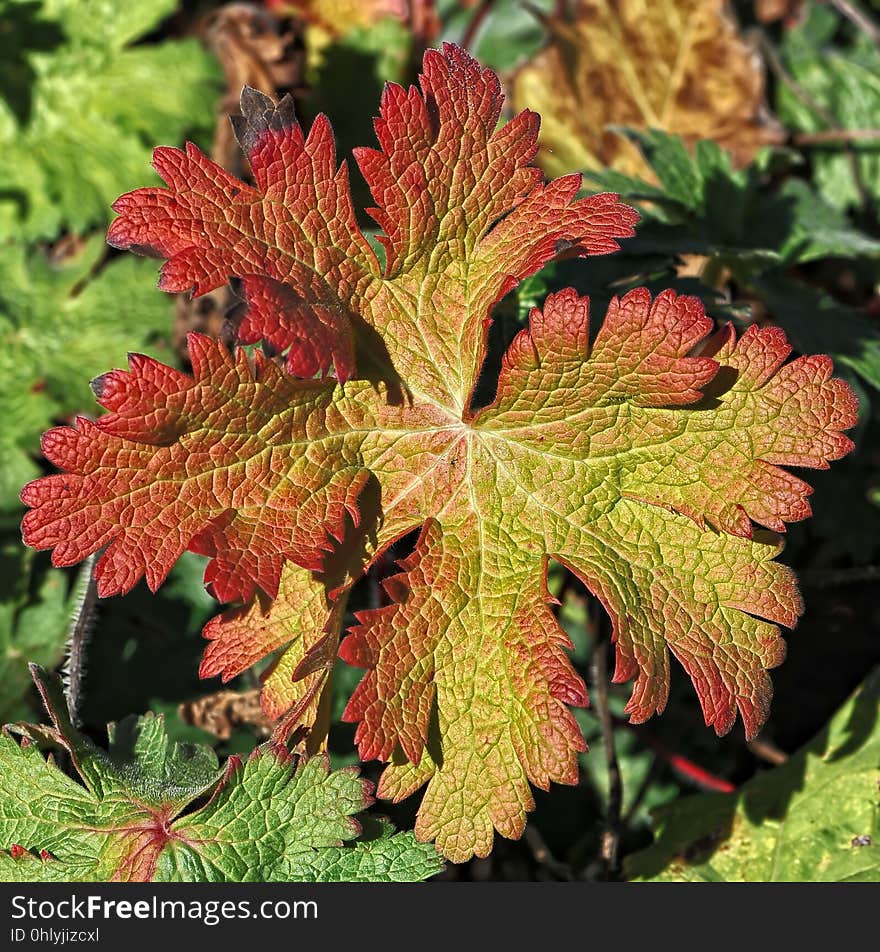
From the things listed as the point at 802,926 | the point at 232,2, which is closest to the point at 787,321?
the point at 802,926

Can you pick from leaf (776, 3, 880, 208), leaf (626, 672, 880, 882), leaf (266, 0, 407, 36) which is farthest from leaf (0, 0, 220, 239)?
leaf (626, 672, 880, 882)

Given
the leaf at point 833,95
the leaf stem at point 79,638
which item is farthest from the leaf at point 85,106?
the leaf at point 833,95

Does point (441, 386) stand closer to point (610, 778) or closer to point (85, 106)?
point (610, 778)

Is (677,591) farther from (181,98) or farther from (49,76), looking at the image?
(49,76)

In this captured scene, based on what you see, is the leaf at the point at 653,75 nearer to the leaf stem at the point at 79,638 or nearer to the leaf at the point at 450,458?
the leaf at the point at 450,458

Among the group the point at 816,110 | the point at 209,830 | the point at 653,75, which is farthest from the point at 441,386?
the point at 816,110
